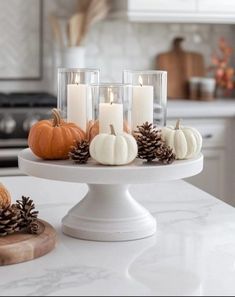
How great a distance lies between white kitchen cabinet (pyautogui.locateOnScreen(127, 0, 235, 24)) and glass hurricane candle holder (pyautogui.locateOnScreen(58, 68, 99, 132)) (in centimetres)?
221

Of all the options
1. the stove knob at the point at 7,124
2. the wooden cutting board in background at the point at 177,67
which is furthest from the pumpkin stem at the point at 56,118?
the wooden cutting board in background at the point at 177,67

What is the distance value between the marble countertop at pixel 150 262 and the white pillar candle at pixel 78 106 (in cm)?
24

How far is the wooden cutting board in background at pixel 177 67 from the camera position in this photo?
421cm

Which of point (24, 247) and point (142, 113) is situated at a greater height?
point (142, 113)

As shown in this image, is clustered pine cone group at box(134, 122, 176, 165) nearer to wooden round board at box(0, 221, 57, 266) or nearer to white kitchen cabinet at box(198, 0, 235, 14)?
wooden round board at box(0, 221, 57, 266)

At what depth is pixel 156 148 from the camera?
1415 millimetres

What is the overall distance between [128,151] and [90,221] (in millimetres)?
189

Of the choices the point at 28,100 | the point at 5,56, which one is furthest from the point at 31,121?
the point at 5,56

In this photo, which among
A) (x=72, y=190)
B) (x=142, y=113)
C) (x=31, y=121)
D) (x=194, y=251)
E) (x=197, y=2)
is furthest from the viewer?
(x=197, y=2)

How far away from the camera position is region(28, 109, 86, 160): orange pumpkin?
1.43 meters

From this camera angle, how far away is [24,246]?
1.29 metres

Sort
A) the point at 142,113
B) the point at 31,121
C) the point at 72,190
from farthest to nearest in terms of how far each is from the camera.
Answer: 1. the point at 31,121
2. the point at 72,190
3. the point at 142,113

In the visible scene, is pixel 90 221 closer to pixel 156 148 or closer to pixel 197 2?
pixel 156 148

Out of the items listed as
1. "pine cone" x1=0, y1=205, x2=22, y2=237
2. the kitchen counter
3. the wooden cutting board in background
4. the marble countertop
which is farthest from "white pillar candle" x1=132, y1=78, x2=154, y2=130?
the wooden cutting board in background
